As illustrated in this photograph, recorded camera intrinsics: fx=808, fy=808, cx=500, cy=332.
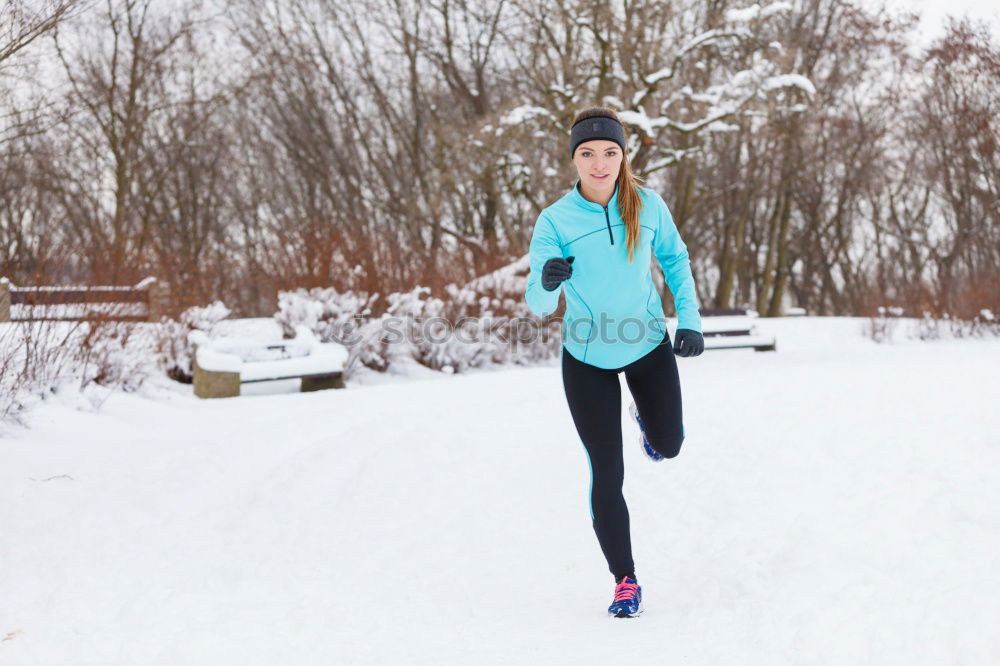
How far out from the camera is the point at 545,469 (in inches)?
228

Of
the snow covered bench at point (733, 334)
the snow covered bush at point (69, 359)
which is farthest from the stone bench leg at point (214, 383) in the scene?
the snow covered bench at point (733, 334)

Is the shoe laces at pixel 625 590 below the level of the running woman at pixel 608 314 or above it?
below

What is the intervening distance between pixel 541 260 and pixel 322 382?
6612 millimetres

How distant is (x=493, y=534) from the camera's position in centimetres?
474

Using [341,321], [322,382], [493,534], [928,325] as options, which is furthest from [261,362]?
[928,325]

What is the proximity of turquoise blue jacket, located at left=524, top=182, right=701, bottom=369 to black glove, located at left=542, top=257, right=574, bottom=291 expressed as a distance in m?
0.14

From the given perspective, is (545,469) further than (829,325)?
No

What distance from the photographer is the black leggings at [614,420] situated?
10.9 ft

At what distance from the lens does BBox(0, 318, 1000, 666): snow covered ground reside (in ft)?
10.2

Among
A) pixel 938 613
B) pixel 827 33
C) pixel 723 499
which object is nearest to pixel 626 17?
pixel 827 33

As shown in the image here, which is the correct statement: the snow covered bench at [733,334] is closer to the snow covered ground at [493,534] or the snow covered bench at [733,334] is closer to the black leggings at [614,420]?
the snow covered ground at [493,534]

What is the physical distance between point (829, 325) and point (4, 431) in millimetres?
15508

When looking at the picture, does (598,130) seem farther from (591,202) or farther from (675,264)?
(675,264)

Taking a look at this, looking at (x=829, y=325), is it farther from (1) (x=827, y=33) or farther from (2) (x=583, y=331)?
(2) (x=583, y=331)
